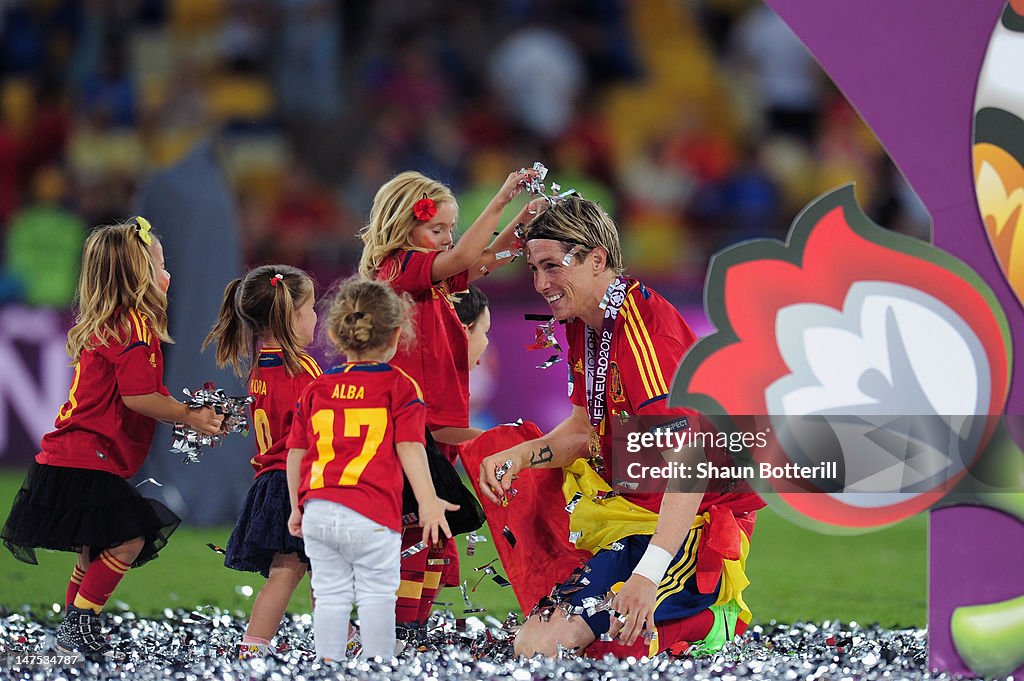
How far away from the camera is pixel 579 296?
13.6ft

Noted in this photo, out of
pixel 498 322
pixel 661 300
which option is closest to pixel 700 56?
pixel 498 322

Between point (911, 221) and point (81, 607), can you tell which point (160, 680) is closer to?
point (81, 607)

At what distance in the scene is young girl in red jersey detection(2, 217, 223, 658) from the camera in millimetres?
4438

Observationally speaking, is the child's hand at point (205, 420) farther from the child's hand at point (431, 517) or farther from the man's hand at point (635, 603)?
the man's hand at point (635, 603)

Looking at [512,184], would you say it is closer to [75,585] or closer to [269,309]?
[269,309]

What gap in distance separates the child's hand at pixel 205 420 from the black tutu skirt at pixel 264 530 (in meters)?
0.28

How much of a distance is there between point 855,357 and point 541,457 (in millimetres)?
1085

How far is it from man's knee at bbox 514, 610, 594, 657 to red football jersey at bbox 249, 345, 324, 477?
1007 mm

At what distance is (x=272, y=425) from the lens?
436 centimetres

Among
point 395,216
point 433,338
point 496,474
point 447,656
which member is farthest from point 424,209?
point 447,656

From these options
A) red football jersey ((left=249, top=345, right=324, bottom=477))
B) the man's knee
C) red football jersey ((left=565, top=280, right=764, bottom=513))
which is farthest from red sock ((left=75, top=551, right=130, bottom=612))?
red football jersey ((left=565, top=280, right=764, bottom=513))

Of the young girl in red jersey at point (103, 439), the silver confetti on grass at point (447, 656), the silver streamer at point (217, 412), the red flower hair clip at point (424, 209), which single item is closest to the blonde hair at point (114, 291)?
the young girl in red jersey at point (103, 439)

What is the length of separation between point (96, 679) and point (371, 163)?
26.1 feet

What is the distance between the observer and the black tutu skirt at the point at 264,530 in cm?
427
